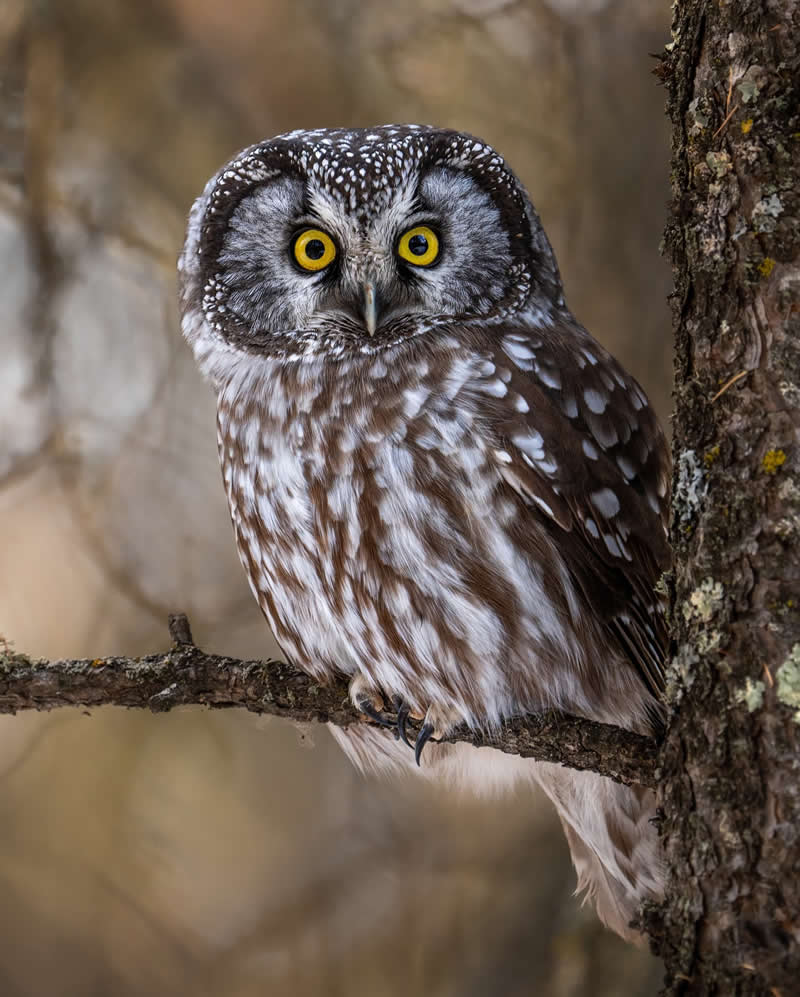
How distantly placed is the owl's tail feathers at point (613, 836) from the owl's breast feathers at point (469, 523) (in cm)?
35

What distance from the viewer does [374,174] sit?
2.50 m

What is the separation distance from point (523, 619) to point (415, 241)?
3.08ft

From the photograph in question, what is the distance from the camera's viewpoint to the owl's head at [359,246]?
8.27 ft

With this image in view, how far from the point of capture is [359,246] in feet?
8.27

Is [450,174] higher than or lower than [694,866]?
higher

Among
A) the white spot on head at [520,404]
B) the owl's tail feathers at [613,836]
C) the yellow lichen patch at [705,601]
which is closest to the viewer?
the yellow lichen patch at [705,601]

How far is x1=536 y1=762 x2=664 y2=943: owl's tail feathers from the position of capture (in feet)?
9.07

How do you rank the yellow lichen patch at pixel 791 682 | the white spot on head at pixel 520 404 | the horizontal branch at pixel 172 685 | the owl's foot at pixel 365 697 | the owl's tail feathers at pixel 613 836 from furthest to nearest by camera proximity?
the owl's tail feathers at pixel 613 836, the owl's foot at pixel 365 697, the white spot on head at pixel 520 404, the horizontal branch at pixel 172 685, the yellow lichen patch at pixel 791 682

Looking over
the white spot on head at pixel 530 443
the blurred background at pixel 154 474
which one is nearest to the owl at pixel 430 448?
the white spot on head at pixel 530 443

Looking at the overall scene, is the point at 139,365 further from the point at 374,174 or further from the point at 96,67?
the point at 374,174

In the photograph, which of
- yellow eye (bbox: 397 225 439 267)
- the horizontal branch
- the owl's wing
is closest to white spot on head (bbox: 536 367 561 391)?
the owl's wing

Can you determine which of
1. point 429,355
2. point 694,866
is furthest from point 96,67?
point 694,866

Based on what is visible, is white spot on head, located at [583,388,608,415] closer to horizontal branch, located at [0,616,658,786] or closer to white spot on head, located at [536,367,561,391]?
white spot on head, located at [536,367,561,391]

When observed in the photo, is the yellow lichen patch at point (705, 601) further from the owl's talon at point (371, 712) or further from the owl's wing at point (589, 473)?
the owl's talon at point (371, 712)
